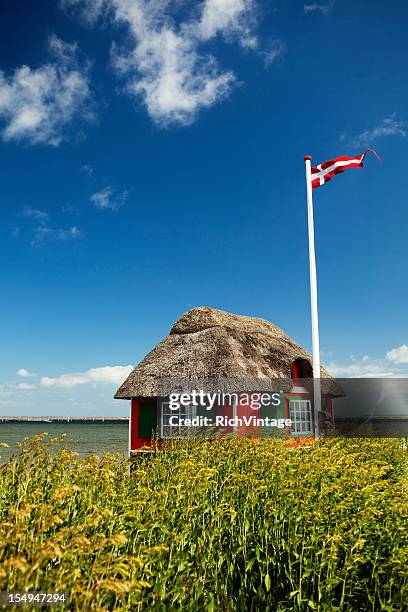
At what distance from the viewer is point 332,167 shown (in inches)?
728

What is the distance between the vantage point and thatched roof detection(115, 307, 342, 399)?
18.5 m

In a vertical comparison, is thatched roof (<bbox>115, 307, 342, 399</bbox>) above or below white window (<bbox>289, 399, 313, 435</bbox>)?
above

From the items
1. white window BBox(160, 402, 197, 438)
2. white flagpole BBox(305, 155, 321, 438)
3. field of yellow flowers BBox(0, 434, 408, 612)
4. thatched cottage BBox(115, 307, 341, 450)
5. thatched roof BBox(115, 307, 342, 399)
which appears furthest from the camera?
thatched roof BBox(115, 307, 342, 399)

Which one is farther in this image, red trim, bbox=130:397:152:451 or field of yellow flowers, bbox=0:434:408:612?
red trim, bbox=130:397:152:451

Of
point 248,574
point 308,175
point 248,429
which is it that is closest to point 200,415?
point 248,429

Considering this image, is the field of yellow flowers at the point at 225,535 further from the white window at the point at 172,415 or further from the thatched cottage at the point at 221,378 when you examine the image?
the thatched cottage at the point at 221,378

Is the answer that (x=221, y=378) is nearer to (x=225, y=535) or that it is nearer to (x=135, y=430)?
(x=135, y=430)

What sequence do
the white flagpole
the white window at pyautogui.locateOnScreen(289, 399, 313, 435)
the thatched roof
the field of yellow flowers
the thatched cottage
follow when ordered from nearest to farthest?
the field of yellow flowers → the white flagpole → the thatched cottage → the thatched roof → the white window at pyautogui.locateOnScreen(289, 399, 313, 435)

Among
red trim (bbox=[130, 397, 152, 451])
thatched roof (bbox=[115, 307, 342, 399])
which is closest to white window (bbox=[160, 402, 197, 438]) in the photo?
thatched roof (bbox=[115, 307, 342, 399])

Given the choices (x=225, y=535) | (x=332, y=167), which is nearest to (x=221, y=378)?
(x=332, y=167)

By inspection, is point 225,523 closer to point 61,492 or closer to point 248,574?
point 248,574

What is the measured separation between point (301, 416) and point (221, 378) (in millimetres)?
4849

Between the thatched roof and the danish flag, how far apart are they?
6.88m

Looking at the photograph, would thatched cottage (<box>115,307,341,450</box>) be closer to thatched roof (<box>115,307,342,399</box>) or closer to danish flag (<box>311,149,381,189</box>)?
thatched roof (<box>115,307,342,399</box>)
